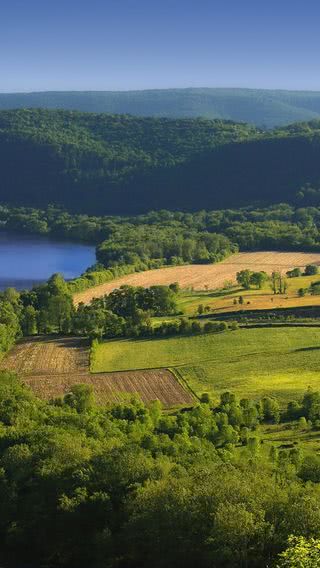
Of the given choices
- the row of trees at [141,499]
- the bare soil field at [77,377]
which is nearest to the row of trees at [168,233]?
the bare soil field at [77,377]

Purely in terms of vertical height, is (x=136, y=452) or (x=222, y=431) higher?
(x=136, y=452)

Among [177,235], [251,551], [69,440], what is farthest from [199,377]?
[177,235]

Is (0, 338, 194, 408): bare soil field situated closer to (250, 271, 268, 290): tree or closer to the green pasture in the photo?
the green pasture

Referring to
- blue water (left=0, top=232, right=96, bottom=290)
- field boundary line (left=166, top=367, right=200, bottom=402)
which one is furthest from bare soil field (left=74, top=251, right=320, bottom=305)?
field boundary line (left=166, top=367, right=200, bottom=402)

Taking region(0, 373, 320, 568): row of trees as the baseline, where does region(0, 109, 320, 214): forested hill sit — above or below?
below

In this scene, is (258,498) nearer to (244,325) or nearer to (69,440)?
(69,440)

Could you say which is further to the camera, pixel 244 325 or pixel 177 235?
pixel 177 235
